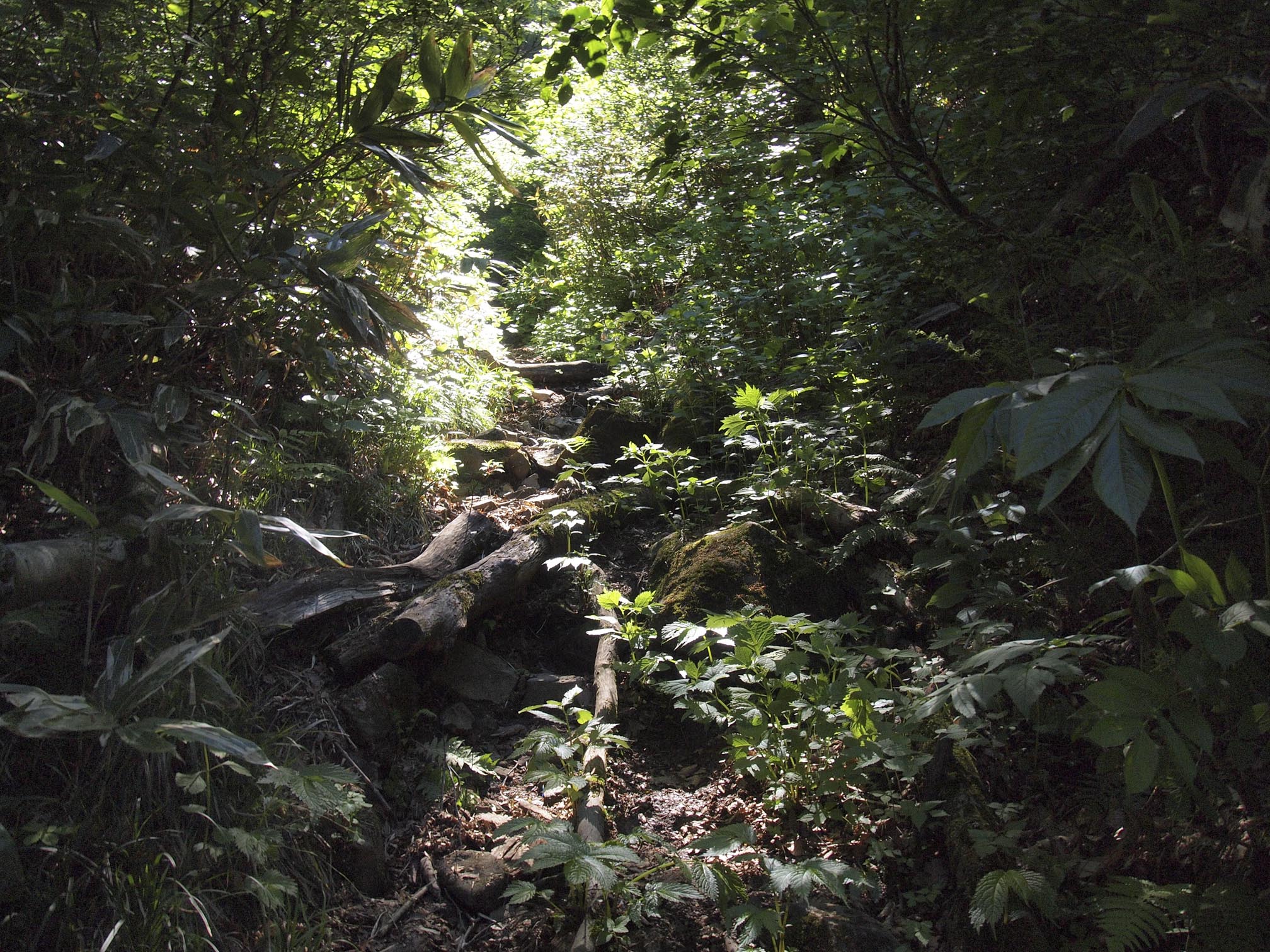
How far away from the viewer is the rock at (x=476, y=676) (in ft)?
11.4

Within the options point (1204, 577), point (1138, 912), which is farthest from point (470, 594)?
point (1204, 577)

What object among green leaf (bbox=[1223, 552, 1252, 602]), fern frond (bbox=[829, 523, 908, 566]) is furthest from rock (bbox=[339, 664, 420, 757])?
green leaf (bbox=[1223, 552, 1252, 602])

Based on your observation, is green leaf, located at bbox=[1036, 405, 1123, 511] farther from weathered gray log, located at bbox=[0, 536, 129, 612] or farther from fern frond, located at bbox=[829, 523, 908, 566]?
fern frond, located at bbox=[829, 523, 908, 566]

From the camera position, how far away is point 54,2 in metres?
2.01

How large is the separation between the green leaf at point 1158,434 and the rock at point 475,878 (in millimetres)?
2195

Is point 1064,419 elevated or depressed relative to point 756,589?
elevated

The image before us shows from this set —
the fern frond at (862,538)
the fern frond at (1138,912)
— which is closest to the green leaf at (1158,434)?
the fern frond at (1138,912)

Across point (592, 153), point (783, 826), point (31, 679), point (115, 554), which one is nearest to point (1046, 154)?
point (783, 826)

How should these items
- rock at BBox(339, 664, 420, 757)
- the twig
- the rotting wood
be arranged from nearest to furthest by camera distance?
the rotting wood
the twig
rock at BBox(339, 664, 420, 757)

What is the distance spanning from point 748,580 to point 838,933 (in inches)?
67.8

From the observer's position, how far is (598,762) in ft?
9.55

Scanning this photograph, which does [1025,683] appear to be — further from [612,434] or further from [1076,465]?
[612,434]

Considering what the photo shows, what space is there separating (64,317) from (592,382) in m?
5.66

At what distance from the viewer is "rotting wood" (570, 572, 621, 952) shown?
2.27 meters
